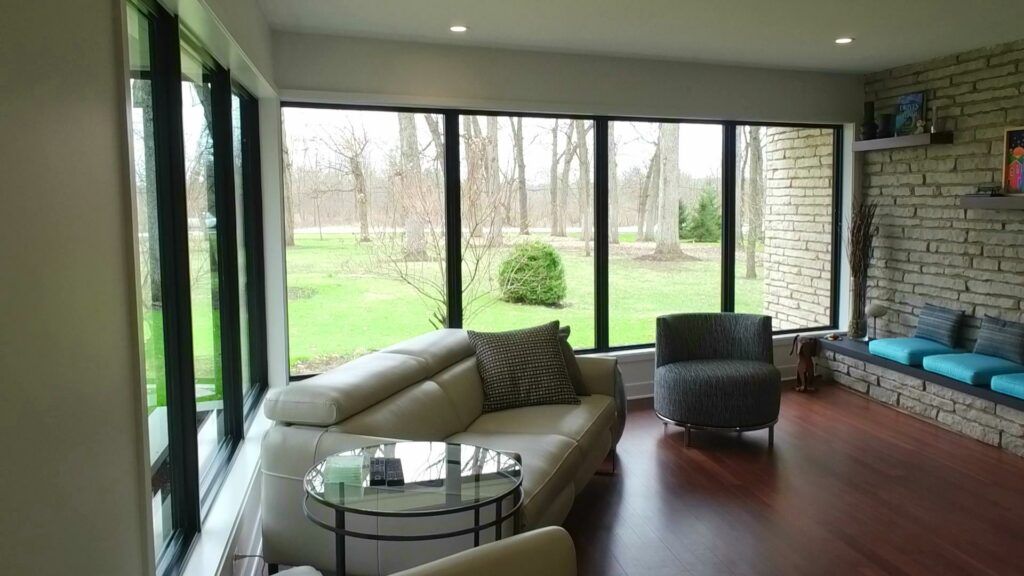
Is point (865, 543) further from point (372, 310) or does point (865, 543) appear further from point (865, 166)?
point (865, 166)

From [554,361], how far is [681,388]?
1023mm

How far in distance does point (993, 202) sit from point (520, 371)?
3292mm

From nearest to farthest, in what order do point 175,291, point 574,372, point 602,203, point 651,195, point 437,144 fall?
point 175,291
point 574,372
point 437,144
point 602,203
point 651,195

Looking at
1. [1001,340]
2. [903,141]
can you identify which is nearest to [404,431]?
[1001,340]

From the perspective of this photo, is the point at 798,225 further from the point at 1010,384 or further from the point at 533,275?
the point at 533,275

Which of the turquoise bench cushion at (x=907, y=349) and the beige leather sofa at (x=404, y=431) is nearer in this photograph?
the beige leather sofa at (x=404, y=431)

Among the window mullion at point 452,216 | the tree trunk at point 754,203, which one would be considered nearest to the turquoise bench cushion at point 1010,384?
the tree trunk at point 754,203

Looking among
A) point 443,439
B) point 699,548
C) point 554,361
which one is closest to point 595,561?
point 699,548

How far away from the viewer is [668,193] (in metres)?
5.61

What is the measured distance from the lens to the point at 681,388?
448 centimetres

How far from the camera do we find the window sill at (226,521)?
237cm

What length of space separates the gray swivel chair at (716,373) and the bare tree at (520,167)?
1.23 m

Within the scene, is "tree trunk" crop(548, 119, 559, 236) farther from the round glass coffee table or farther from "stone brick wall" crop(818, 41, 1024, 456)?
the round glass coffee table

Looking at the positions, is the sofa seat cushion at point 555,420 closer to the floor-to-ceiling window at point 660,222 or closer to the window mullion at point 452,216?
the window mullion at point 452,216
